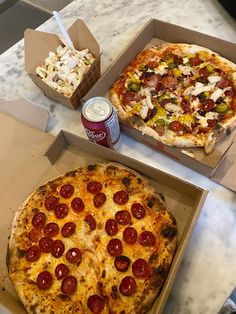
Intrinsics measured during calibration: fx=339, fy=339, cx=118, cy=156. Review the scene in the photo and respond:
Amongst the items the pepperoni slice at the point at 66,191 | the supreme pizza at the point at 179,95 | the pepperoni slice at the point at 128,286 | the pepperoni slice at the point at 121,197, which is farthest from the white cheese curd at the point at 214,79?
the pepperoni slice at the point at 128,286

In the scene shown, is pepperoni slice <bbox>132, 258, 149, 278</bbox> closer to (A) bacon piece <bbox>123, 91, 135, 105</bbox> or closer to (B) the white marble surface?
(B) the white marble surface

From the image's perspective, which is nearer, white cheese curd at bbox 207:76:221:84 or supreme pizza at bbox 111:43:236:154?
supreme pizza at bbox 111:43:236:154

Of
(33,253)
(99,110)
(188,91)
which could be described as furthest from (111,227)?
(188,91)

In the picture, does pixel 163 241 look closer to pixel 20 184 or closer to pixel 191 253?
pixel 191 253

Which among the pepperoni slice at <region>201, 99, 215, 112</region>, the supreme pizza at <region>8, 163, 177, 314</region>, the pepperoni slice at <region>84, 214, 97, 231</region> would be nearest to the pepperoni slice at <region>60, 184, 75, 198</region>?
the supreme pizza at <region>8, 163, 177, 314</region>

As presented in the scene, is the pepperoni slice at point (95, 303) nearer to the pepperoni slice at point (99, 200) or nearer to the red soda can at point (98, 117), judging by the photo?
the pepperoni slice at point (99, 200)
